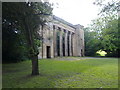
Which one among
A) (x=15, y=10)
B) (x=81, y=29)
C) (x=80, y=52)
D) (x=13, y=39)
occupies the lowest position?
(x=80, y=52)

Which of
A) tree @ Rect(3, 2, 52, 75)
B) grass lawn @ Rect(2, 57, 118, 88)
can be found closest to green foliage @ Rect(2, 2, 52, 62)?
tree @ Rect(3, 2, 52, 75)

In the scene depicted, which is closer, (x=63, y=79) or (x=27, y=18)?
(x=63, y=79)

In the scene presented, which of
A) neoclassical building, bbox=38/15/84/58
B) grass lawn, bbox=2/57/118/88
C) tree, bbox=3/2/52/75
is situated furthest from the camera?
neoclassical building, bbox=38/15/84/58

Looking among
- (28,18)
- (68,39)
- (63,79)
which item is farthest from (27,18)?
(68,39)

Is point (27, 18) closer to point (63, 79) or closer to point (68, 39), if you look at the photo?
point (63, 79)

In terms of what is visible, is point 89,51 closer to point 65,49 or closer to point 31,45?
point 65,49

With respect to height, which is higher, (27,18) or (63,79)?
(27,18)

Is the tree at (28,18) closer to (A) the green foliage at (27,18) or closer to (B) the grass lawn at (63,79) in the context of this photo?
(A) the green foliage at (27,18)

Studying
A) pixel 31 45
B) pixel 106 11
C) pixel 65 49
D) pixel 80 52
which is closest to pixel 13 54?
pixel 31 45

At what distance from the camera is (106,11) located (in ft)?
14.8

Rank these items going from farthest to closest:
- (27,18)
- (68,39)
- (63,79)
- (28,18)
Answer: (68,39), (28,18), (27,18), (63,79)

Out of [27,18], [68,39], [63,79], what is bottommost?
[63,79]

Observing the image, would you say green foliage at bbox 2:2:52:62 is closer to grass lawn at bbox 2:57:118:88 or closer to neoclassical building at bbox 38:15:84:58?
grass lawn at bbox 2:57:118:88

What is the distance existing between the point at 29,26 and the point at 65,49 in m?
22.1
